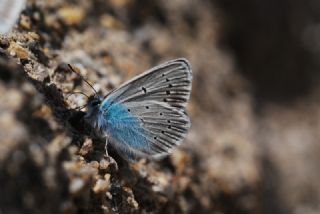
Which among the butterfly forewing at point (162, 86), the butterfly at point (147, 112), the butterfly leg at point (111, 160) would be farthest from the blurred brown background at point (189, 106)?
the butterfly forewing at point (162, 86)

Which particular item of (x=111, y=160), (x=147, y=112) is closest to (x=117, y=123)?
(x=147, y=112)

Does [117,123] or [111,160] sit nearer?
[111,160]

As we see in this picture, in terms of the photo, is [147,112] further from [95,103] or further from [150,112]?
[95,103]

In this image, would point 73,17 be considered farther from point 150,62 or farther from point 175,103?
point 175,103

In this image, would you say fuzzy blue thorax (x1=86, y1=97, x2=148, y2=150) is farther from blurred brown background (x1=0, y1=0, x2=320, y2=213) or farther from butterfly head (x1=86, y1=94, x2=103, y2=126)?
blurred brown background (x1=0, y1=0, x2=320, y2=213)

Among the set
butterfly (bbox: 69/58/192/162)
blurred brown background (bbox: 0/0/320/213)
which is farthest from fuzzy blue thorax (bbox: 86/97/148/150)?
blurred brown background (bbox: 0/0/320/213)

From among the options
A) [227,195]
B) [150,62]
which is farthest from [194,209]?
[150,62]
